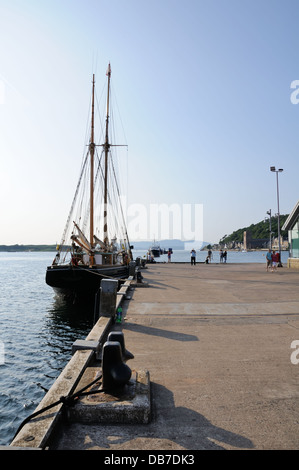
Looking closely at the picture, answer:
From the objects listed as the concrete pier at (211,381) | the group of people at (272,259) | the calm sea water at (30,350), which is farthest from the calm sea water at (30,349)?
the group of people at (272,259)

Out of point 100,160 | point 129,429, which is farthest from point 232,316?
point 100,160

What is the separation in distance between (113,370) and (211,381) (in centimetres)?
173

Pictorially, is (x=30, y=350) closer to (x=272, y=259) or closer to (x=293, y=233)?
(x=272, y=259)

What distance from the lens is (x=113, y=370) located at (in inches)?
173

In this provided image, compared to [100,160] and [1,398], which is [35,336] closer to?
[1,398]

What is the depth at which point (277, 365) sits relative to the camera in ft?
19.6

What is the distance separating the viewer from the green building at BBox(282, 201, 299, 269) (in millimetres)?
29297

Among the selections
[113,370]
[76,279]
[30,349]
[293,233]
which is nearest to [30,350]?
[30,349]

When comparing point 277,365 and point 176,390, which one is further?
point 277,365

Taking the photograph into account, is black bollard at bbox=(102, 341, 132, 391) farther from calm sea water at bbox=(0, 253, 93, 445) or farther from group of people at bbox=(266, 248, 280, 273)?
group of people at bbox=(266, 248, 280, 273)

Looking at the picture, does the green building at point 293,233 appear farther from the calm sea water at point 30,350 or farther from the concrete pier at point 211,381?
the concrete pier at point 211,381

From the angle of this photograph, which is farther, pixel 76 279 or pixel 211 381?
pixel 76 279

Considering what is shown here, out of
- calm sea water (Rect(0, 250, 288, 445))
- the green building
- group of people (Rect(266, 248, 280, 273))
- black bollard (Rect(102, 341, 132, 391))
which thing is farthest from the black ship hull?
black bollard (Rect(102, 341, 132, 391))
